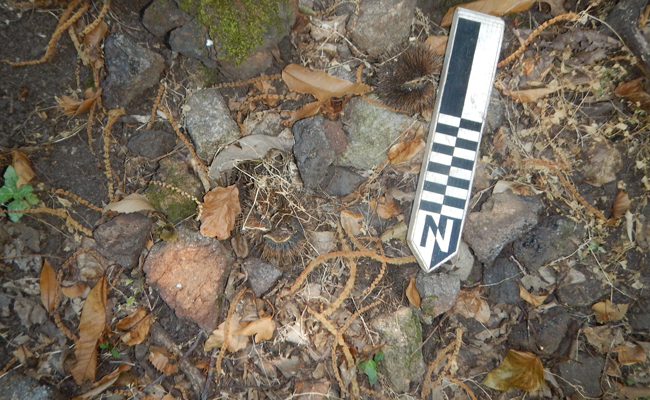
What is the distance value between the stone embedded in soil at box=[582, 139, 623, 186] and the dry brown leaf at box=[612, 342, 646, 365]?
1.01 meters

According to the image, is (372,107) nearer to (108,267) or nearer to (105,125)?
(105,125)

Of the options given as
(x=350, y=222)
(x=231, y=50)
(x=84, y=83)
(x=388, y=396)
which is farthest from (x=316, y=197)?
(x=84, y=83)

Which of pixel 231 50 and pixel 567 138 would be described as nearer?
pixel 231 50

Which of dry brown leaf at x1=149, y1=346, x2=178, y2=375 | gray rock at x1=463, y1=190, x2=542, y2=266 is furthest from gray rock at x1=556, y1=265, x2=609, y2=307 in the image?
dry brown leaf at x1=149, y1=346, x2=178, y2=375

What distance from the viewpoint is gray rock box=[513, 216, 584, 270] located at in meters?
2.04

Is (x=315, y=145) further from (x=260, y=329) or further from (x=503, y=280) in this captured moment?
(x=503, y=280)

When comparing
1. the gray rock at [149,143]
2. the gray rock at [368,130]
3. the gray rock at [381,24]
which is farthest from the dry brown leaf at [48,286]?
the gray rock at [381,24]

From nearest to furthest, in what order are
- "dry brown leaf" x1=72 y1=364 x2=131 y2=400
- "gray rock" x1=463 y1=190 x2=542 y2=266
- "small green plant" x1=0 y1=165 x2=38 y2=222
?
"small green plant" x1=0 y1=165 x2=38 y2=222 < "dry brown leaf" x1=72 y1=364 x2=131 y2=400 < "gray rock" x1=463 y1=190 x2=542 y2=266

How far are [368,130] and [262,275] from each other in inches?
42.0

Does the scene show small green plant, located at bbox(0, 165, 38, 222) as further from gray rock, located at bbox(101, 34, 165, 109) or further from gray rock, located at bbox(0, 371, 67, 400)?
gray rock, located at bbox(0, 371, 67, 400)

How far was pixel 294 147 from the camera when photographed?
196 cm

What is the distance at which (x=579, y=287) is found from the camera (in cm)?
208

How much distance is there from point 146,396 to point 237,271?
35.2 inches

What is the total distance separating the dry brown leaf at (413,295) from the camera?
207 cm
